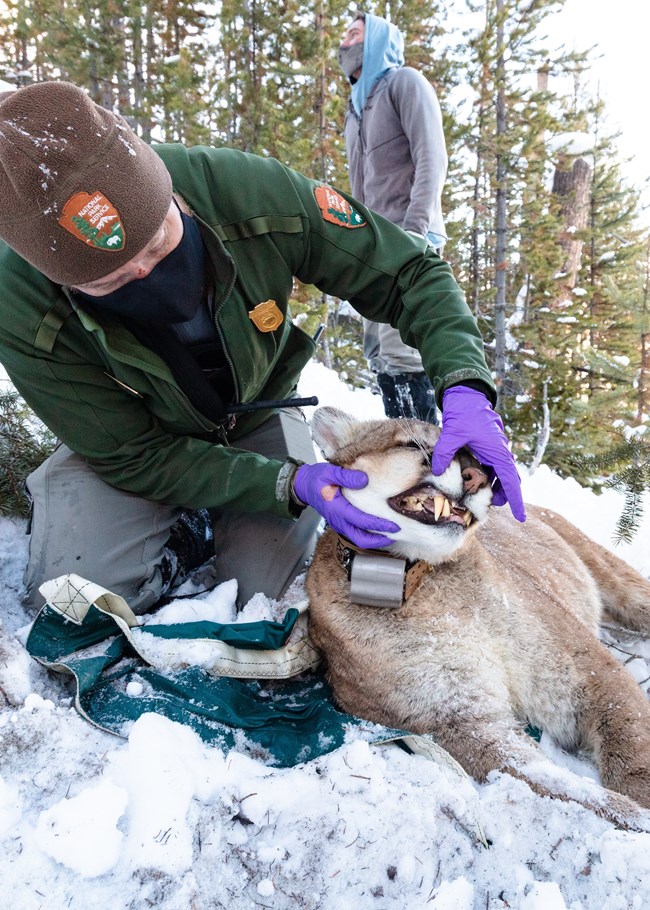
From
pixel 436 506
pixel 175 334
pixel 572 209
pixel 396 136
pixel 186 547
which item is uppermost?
pixel 396 136

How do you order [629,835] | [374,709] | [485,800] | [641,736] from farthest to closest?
1. [374,709]
2. [641,736]
3. [485,800]
4. [629,835]

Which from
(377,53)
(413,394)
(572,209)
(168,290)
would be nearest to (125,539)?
(168,290)

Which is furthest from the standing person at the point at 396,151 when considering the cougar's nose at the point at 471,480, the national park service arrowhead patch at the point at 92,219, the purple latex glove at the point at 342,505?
the national park service arrowhead patch at the point at 92,219

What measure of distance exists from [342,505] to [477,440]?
0.70 meters

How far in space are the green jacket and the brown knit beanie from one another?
45 centimetres

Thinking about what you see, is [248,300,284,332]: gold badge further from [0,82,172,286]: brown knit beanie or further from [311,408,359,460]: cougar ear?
[0,82,172,286]: brown knit beanie

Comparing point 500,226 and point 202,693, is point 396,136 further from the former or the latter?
point 500,226

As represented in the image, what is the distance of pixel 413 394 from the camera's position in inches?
224

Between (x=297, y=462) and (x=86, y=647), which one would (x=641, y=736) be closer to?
(x=297, y=462)

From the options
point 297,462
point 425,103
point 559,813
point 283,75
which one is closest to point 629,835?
point 559,813

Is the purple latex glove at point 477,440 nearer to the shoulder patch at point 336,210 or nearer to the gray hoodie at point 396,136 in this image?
the shoulder patch at point 336,210

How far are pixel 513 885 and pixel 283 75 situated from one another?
54.9ft

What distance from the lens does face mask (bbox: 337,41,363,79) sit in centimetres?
581

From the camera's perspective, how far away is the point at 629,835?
1.72 m
